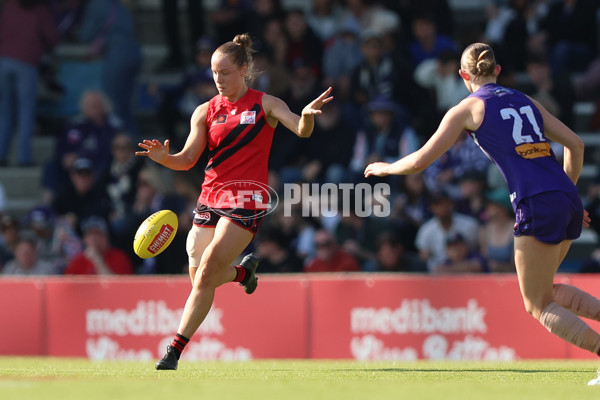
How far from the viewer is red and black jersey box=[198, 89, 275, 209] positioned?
8.51 metres

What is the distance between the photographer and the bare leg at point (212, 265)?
8.34m

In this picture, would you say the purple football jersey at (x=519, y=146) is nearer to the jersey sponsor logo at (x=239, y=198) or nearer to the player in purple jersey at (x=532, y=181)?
the player in purple jersey at (x=532, y=181)

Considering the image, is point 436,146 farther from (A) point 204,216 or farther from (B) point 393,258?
(B) point 393,258

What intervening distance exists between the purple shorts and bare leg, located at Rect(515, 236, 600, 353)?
0.19 feet

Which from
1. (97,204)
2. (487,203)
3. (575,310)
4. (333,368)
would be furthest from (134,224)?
(575,310)

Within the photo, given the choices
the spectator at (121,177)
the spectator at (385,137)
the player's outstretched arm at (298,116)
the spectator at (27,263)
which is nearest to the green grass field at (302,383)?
the player's outstretched arm at (298,116)

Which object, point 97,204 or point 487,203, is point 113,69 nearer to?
point 97,204

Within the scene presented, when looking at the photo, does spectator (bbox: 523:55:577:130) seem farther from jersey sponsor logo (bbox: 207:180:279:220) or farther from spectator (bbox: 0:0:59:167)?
jersey sponsor logo (bbox: 207:180:279:220)

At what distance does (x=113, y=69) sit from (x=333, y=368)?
930 centimetres

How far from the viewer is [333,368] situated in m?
9.22

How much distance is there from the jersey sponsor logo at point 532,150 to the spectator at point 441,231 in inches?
246

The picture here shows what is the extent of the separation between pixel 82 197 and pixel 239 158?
751 cm

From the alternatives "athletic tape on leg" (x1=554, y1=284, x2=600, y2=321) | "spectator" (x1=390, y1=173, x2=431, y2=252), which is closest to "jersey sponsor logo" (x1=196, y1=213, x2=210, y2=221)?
"athletic tape on leg" (x1=554, y1=284, x2=600, y2=321)

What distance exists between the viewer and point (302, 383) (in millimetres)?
7395
